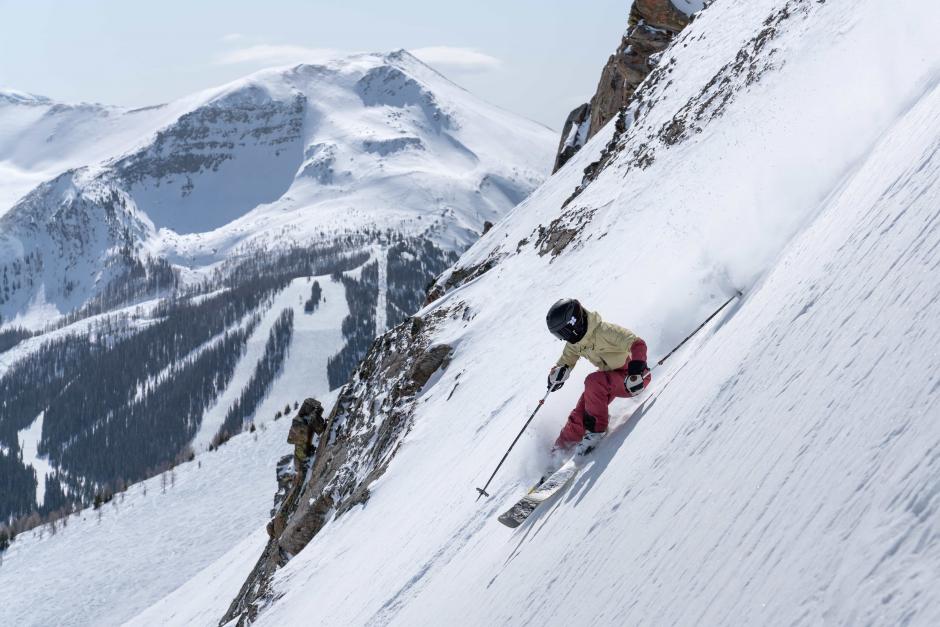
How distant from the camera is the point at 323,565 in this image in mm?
14969

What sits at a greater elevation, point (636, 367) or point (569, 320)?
point (569, 320)

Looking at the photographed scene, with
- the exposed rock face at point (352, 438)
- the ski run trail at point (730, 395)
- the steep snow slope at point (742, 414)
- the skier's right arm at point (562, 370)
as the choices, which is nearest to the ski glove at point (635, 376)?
the ski run trail at point (730, 395)

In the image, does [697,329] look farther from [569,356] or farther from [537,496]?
[537,496]

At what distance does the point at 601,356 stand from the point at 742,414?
2.81 meters

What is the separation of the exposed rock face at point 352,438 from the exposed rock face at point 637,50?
20.3m

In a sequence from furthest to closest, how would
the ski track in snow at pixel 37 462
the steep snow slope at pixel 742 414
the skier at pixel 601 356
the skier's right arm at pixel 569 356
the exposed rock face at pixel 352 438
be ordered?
the ski track in snow at pixel 37 462 → the exposed rock face at pixel 352 438 → the skier's right arm at pixel 569 356 → the skier at pixel 601 356 → the steep snow slope at pixel 742 414

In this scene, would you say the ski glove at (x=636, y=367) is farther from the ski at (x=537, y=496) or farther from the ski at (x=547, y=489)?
the ski at (x=537, y=496)

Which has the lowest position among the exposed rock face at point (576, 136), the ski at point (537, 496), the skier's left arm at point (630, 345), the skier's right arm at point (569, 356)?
the ski at point (537, 496)

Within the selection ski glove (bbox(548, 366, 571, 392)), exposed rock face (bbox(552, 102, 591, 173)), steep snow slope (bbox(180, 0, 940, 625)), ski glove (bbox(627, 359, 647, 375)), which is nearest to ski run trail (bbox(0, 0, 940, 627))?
steep snow slope (bbox(180, 0, 940, 625))

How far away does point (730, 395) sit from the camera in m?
5.88

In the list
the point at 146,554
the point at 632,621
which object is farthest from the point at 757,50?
the point at 146,554

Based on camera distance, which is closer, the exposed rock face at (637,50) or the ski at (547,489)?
the ski at (547,489)

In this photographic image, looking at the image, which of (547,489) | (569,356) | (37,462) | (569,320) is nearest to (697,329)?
(569,356)

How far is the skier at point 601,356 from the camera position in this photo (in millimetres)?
7922
